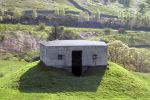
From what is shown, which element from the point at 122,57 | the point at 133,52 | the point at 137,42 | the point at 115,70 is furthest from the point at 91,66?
the point at 137,42

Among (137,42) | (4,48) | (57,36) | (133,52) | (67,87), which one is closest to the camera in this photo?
(67,87)

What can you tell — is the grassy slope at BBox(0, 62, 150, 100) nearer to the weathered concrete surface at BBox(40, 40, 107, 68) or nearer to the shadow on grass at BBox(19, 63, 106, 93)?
the shadow on grass at BBox(19, 63, 106, 93)

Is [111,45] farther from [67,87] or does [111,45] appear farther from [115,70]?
[67,87]

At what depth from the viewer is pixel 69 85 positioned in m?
44.8

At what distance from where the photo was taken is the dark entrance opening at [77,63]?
4844cm

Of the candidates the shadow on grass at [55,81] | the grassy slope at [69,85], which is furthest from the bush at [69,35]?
the shadow on grass at [55,81]

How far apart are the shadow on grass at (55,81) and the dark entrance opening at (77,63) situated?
1058 millimetres

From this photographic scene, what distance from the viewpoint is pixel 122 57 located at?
10112 centimetres

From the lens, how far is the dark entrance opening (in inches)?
1907

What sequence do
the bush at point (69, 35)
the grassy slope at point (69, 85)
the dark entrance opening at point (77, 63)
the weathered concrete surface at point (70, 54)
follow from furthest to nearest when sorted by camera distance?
the bush at point (69, 35)
the dark entrance opening at point (77, 63)
the weathered concrete surface at point (70, 54)
the grassy slope at point (69, 85)

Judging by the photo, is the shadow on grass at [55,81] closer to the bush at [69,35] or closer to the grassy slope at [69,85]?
the grassy slope at [69,85]

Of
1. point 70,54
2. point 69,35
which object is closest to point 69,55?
point 70,54

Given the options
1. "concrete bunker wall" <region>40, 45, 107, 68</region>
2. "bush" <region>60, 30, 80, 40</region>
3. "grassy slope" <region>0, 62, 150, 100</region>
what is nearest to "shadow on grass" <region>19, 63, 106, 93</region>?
"grassy slope" <region>0, 62, 150, 100</region>

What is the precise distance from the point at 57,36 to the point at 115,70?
130 meters
